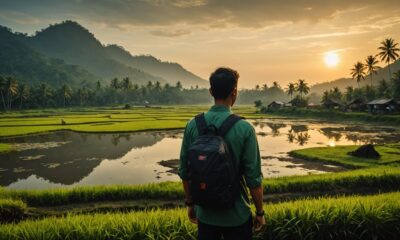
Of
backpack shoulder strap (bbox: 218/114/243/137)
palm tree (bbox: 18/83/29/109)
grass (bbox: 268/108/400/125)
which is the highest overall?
palm tree (bbox: 18/83/29/109)

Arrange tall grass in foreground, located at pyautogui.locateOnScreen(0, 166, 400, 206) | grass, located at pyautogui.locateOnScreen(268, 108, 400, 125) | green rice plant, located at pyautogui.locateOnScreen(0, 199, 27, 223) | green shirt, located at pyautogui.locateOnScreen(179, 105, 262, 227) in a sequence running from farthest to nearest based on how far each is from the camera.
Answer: grass, located at pyautogui.locateOnScreen(268, 108, 400, 125) → tall grass in foreground, located at pyautogui.locateOnScreen(0, 166, 400, 206) → green rice plant, located at pyautogui.locateOnScreen(0, 199, 27, 223) → green shirt, located at pyautogui.locateOnScreen(179, 105, 262, 227)

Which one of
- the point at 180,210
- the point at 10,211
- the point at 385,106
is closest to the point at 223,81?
the point at 180,210

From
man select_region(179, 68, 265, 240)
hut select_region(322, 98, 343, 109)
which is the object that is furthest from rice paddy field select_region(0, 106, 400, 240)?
hut select_region(322, 98, 343, 109)

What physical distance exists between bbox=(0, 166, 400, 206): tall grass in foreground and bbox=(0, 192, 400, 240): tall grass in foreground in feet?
25.4

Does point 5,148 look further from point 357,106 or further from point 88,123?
point 357,106

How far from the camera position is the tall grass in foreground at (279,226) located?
260 inches

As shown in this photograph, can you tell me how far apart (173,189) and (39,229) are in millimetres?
9237

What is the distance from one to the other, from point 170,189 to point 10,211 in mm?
6348

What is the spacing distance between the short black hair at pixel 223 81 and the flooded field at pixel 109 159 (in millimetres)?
16965

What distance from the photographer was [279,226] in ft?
23.0

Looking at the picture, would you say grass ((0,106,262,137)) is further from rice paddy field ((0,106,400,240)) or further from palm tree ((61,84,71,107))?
palm tree ((61,84,71,107))

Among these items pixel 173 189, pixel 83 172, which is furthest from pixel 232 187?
pixel 83 172

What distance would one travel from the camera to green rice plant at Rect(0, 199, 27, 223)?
11664 millimetres

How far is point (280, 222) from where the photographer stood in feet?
23.2
